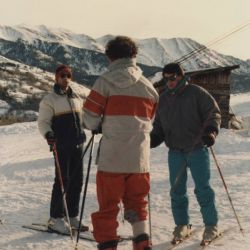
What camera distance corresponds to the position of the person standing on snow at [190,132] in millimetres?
6051

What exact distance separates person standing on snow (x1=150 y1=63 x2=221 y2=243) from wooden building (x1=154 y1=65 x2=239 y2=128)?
2078 cm

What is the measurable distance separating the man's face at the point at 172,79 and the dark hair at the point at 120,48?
118 centimetres

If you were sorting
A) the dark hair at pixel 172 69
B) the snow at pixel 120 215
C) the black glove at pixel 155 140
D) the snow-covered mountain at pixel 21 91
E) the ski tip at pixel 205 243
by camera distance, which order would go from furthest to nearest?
the snow-covered mountain at pixel 21 91 < the snow at pixel 120 215 < the black glove at pixel 155 140 < the dark hair at pixel 172 69 < the ski tip at pixel 205 243

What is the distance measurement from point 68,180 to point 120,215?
139 centimetres

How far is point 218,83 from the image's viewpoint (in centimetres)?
2730

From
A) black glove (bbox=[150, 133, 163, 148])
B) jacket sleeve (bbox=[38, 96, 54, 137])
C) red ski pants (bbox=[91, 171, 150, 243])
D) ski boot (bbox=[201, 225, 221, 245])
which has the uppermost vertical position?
jacket sleeve (bbox=[38, 96, 54, 137])

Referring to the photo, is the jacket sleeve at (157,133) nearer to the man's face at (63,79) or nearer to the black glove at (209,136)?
the black glove at (209,136)

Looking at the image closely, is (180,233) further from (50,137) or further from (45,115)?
(45,115)

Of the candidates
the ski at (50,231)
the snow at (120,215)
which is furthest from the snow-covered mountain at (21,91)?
→ the ski at (50,231)

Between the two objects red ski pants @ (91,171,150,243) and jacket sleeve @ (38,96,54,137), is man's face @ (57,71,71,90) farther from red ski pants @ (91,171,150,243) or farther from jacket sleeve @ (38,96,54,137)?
red ski pants @ (91,171,150,243)

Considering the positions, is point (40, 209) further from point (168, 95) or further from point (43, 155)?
point (43, 155)

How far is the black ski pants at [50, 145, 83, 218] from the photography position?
6898 millimetres

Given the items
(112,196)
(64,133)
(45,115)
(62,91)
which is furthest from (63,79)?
(112,196)

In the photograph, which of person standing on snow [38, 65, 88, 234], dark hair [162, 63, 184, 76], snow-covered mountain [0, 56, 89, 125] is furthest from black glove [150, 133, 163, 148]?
snow-covered mountain [0, 56, 89, 125]
